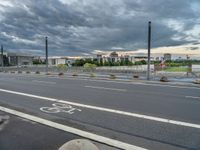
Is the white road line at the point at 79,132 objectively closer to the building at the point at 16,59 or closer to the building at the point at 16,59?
the building at the point at 16,59

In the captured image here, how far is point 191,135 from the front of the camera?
578cm

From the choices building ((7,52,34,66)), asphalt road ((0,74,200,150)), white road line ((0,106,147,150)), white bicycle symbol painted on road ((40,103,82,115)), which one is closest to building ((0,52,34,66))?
building ((7,52,34,66))

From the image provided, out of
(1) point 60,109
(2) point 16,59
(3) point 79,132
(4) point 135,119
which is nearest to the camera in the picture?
(3) point 79,132

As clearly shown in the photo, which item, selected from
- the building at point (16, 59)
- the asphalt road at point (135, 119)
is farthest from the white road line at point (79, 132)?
the building at point (16, 59)

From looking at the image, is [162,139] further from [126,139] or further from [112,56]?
[112,56]

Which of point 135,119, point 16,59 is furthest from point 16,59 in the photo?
point 135,119

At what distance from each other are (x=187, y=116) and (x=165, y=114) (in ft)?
2.25

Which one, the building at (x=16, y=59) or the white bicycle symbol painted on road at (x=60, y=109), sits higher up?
the building at (x=16, y=59)

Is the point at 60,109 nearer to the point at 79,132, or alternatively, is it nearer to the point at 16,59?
the point at 79,132

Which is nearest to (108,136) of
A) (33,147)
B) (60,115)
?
(33,147)

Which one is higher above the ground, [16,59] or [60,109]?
[16,59]

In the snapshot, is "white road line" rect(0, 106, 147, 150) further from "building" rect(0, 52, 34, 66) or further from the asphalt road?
"building" rect(0, 52, 34, 66)

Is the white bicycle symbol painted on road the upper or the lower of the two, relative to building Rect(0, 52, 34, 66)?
lower

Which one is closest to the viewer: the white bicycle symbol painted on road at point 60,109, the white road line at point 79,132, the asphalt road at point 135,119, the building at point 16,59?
the white road line at point 79,132
